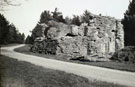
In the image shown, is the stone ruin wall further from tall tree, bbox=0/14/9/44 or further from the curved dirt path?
tall tree, bbox=0/14/9/44

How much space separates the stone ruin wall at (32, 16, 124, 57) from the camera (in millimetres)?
13547

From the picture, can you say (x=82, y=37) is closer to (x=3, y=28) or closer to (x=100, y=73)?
(x=100, y=73)

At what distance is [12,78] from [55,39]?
9.42 metres

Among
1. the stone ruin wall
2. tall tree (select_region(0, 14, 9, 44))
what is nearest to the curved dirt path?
tall tree (select_region(0, 14, 9, 44))

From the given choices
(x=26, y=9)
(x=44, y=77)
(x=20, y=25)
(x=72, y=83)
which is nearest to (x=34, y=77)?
(x=44, y=77)

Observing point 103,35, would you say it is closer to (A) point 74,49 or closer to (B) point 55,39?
(A) point 74,49

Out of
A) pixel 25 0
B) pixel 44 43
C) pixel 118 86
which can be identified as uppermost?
pixel 25 0

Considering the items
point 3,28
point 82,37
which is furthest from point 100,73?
point 82,37

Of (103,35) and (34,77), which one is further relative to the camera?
(103,35)

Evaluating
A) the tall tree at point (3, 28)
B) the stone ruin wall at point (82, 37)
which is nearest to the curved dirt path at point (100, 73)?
the tall tree at point (3, 28)

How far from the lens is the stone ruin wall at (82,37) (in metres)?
13.5

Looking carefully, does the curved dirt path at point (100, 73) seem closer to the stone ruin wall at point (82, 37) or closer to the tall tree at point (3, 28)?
the tall tree at point (3, 28)

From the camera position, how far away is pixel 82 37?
46.9ft

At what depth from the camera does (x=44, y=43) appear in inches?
607
